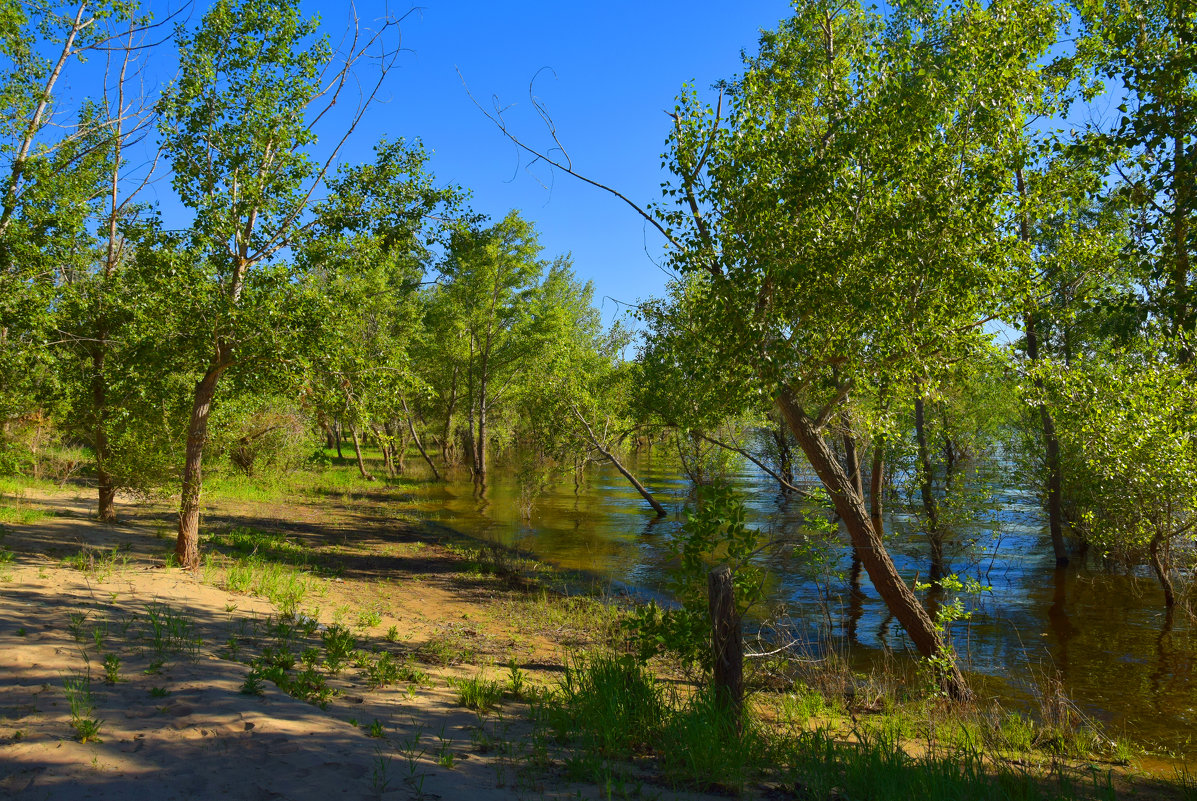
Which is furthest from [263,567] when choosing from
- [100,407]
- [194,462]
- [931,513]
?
[931,513]

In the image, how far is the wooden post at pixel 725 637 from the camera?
624 centimetres

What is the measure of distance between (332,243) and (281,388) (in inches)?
105

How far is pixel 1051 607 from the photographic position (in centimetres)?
1538

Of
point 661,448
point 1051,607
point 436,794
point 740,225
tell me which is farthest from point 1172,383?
point 661,448

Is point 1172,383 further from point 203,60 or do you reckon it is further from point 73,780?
point 203,60

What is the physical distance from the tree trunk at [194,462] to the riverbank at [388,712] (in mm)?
471

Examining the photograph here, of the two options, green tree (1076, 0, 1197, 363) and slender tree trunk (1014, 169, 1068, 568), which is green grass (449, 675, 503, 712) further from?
slender tree trunk (1014, 169, 1068, 568)

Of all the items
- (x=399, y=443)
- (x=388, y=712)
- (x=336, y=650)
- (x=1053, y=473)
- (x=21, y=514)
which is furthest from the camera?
(x=399, y=443)

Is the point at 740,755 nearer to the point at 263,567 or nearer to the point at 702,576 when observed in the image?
the point at 702,576

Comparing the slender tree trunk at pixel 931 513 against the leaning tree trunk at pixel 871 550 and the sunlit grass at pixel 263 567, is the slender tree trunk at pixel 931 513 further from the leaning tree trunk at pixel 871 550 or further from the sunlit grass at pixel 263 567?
the sunlit grass at pixel 263 567

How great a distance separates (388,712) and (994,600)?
15.5 meters

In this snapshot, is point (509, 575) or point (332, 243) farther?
point (509, 575)

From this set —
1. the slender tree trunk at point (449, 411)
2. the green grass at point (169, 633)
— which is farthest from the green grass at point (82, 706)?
the slender tree trunk at point (449, 411)

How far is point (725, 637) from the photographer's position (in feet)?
20.6
